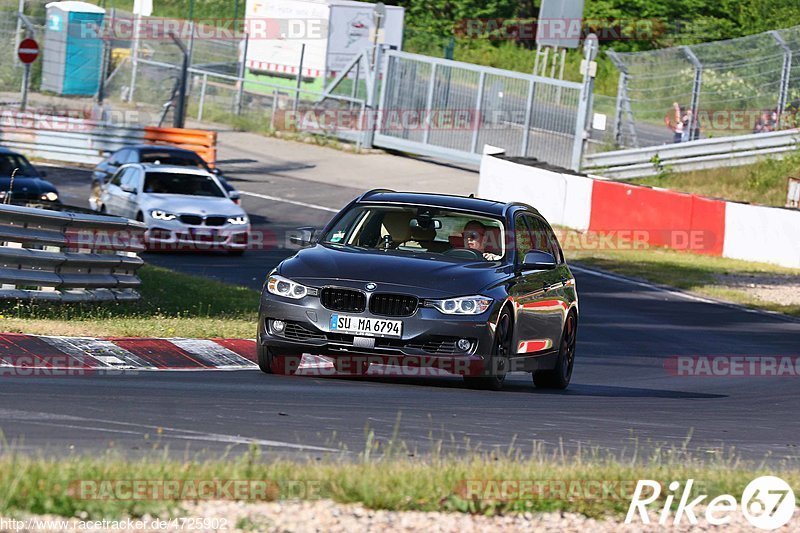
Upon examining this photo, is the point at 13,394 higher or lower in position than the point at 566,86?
lower

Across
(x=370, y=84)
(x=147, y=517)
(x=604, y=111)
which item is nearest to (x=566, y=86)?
(x=604, y=111)

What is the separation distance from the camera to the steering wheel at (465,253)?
1150 centimetres

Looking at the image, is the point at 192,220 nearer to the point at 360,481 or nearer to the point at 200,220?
the point at 200,220

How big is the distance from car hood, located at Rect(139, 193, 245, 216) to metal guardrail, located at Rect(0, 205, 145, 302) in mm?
8498

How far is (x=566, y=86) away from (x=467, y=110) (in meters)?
3.27

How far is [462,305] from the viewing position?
10578 mm

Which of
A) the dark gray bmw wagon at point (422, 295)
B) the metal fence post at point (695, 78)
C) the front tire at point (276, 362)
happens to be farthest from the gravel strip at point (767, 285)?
the front tire at point (276, 362)

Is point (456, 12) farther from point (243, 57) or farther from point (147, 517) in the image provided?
point (147, 517)

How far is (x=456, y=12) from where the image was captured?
72.2 m

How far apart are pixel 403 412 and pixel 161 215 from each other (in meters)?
15.4

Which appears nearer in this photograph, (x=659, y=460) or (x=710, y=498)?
(x=710, y=498)

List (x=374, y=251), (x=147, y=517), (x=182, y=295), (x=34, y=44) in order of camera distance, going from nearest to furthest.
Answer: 1. (x=147, y=517)
2. (x=374, y=251)
3. (x=182, y=295)
4. (x=34, y=44)

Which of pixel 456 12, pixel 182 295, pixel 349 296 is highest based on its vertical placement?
pixel 456 12

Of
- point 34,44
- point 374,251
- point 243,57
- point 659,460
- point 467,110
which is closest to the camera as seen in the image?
point 659,460
